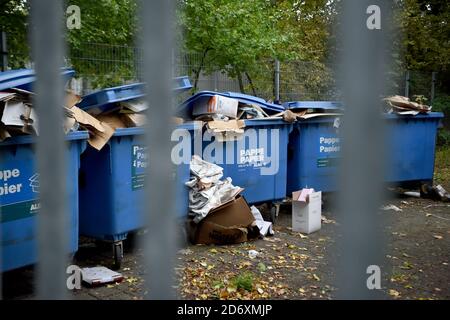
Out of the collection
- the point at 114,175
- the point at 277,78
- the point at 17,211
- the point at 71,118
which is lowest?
the point at 17,211

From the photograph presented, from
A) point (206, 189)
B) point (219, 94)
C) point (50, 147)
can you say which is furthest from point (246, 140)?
point (50, 147)

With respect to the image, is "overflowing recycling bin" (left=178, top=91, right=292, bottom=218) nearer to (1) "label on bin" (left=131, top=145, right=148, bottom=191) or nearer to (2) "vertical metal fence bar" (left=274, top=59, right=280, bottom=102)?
(1) "label on bin" (left=131, top=145, right=148, bottom=191)

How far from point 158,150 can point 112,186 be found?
138 inches

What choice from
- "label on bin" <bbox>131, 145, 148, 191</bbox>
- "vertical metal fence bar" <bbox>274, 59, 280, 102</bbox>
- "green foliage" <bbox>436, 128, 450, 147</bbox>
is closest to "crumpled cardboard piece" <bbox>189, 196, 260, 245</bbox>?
"label on bin" <bbox>131, 145, 148, 191</bbox>

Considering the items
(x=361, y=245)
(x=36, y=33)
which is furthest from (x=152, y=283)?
(x=36, y=33)

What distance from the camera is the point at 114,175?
13.9ft

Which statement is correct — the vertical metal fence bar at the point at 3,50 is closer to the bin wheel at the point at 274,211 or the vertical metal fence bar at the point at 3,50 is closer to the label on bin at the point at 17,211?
the label on bin at the point at 17,211

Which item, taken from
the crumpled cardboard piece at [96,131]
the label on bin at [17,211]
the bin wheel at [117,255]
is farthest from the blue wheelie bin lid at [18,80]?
the bin wheel at [117,255]

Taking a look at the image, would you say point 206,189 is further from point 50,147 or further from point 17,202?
point 50,147

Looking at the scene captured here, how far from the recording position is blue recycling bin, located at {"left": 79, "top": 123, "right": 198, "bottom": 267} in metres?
4.25

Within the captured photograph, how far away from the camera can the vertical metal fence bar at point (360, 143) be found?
77cm

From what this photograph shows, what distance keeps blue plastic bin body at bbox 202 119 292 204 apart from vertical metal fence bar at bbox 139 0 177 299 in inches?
175

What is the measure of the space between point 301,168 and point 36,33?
575 centimetres
